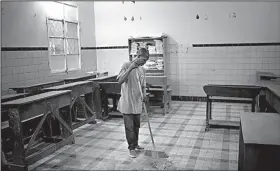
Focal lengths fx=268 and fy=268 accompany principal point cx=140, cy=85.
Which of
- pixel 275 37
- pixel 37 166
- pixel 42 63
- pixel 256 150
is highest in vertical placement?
pixel 275 37

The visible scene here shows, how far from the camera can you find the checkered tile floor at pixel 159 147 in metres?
4.11

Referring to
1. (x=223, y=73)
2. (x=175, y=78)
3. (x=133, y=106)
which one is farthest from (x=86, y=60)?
(x=133, y=106)

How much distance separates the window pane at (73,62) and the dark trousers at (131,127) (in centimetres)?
459

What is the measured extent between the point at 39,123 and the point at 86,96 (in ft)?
7.89

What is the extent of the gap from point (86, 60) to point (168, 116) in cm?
374

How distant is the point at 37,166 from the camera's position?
4172mm

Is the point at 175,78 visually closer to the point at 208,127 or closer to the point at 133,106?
the point at 208,127

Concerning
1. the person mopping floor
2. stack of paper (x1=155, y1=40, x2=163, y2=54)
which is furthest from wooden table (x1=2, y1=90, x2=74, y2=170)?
stack of paper (x1=155, y1=40, x2=163, y2=54)

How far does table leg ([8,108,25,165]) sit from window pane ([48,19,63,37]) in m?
4.09

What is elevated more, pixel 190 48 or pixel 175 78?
pixel 190 48

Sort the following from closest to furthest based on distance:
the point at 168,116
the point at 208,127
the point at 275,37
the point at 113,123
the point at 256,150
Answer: the point at 256,150, the point at 208,127, the point at 113,123, the point at 168,116, the point at 275,37

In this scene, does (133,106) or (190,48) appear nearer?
(133,106)

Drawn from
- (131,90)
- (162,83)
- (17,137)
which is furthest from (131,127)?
(162,83)

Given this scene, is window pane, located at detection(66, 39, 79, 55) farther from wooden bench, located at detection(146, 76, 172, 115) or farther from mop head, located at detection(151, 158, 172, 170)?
mop head, located at detection(151, 158, 172, 170)
